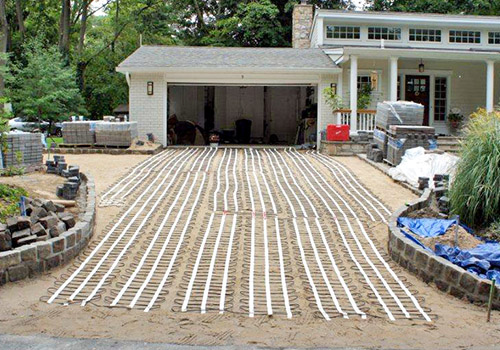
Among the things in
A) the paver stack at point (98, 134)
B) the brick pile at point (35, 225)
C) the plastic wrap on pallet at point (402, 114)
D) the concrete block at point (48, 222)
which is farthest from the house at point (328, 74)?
the concrete block at point (48, 222)

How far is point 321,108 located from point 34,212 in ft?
A: 41.6

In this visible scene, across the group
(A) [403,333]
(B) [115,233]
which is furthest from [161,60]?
(A) [403,333]

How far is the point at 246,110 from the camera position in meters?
24.0

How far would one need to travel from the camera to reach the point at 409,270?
7078mm

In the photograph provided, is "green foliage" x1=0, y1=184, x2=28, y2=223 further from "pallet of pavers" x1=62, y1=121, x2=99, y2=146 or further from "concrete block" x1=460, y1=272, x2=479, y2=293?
"pallet of pavers" x1=62, y1=121, x2=99, y2=146

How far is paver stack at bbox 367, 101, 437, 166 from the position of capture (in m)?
13.5

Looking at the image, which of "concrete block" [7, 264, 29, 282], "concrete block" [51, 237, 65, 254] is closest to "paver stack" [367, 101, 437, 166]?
"concrete block" [51, 237, 65, 254]

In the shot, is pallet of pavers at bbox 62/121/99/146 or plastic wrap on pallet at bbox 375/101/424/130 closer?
plastic wrap on pallet at bbox 375/101/424/130

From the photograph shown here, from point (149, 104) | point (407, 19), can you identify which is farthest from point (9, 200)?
point (407, 19)

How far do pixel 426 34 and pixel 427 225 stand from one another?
15525mm

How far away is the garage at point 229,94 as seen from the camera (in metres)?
18.9

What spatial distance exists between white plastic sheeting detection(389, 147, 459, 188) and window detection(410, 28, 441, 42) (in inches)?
413

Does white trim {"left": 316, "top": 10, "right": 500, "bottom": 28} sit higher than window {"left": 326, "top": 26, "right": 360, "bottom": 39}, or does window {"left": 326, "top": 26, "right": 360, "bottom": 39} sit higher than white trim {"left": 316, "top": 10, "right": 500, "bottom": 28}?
white trim {"left": 316, "top": 10, "right": 500, "bottom": 28}

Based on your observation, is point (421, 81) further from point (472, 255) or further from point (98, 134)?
point (472, 255)
